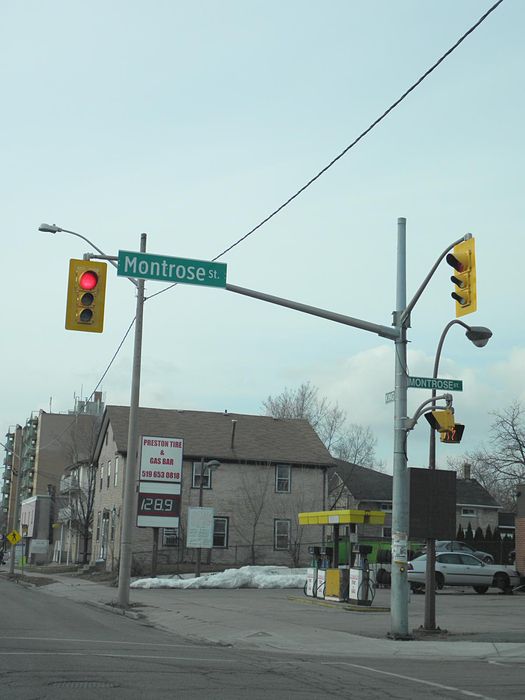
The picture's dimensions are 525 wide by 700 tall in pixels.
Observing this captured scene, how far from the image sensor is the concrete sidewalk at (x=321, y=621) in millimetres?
15882

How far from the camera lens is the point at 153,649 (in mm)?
14156

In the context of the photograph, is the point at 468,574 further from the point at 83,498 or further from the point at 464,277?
the point at 83,498

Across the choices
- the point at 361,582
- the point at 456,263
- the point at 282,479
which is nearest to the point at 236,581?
the point at 361,582

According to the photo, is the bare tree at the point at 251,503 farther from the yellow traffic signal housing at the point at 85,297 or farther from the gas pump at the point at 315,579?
the yellow traffic signal housing at the point at 85,297

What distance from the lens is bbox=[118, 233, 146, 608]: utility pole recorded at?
23.4m

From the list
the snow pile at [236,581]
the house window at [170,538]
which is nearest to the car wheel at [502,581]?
the snow pile at [236,581]

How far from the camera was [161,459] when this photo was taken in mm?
35594

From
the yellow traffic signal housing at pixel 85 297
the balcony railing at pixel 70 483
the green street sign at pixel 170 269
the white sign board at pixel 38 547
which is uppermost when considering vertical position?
the green street sign at pixel 170 269

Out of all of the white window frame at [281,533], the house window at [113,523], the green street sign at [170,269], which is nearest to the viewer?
the green street sign at [170,269]

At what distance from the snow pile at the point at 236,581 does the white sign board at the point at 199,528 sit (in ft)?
4.36

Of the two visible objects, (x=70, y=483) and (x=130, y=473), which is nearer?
(x=130, y=473)

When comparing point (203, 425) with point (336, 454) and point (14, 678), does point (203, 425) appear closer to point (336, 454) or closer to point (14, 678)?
point (336, 454)

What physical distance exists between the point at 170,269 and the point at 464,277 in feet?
15.9

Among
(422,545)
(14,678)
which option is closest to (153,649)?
(14,678)
